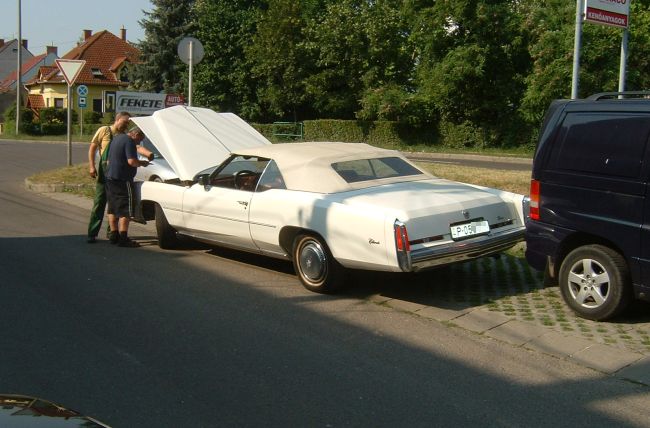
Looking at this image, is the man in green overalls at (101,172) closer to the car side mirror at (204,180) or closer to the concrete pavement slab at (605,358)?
the car side mirror at (204,180)

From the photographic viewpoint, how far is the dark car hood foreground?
8.33 feet

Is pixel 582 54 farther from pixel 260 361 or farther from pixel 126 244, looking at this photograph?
pixel 260 361

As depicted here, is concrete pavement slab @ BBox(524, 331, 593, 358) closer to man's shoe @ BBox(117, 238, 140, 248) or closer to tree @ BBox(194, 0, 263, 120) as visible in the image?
man's shoe @ BBox(117, 238, 140, 248)

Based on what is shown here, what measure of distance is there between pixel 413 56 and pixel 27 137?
78.8ft

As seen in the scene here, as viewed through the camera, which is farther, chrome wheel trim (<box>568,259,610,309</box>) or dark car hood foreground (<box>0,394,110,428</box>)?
chrome wheel trim (<box>568,259,610,309</box>)

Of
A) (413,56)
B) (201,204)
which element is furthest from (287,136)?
(201,204)

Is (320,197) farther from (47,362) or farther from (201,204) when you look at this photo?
(47,362)

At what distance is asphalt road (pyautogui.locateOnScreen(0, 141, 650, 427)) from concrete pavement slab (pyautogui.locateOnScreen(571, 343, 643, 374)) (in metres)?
0.14

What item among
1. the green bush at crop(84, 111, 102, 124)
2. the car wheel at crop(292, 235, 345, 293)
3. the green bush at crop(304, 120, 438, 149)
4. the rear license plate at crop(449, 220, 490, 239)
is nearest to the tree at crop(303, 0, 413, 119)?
the green bush at crop(304, 120, 438, 149)

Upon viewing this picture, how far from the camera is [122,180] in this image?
32.2ft

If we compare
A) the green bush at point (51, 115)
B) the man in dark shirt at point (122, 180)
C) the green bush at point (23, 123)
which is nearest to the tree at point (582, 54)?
the man in dark shirt at point (122, 180)

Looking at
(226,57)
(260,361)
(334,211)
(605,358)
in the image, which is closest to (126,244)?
(334,211)

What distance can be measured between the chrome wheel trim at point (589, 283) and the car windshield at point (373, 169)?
2.41m

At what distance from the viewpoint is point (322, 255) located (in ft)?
23.7
